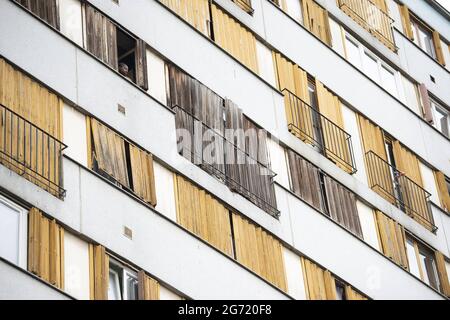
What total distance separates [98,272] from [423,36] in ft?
57.7

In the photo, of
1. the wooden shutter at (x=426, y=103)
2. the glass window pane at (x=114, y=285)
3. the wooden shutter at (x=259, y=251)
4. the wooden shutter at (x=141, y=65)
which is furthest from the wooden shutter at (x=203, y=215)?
the wooden shutter at (x=426, y=103)

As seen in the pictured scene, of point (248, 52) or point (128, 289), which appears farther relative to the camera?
point (248, 52)

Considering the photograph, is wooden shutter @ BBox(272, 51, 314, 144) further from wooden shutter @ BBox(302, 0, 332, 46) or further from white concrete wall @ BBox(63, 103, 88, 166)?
white concrete wall @ BBox(63, 103, 88, 166)

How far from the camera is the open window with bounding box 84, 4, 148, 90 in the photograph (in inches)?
1042

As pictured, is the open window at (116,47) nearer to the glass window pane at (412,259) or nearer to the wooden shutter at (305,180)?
the wooden shutter at (305,180)

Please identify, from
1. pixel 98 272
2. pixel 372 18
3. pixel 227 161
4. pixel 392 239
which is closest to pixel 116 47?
pixel 227 161

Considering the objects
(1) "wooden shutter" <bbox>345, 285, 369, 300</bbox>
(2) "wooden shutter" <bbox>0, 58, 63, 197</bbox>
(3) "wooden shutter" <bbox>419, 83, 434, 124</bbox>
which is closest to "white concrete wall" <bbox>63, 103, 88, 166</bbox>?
(2) "wooden shutter" <bbox>0, 58, 63, 197</bbox>

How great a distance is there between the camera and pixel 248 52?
30172 mm

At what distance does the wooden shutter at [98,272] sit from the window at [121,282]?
12.8 inches

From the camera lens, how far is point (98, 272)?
77.0 feet

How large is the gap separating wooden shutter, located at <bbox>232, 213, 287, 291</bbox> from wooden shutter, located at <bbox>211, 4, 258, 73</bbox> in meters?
4.12

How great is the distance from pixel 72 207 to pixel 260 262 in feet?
15.0
